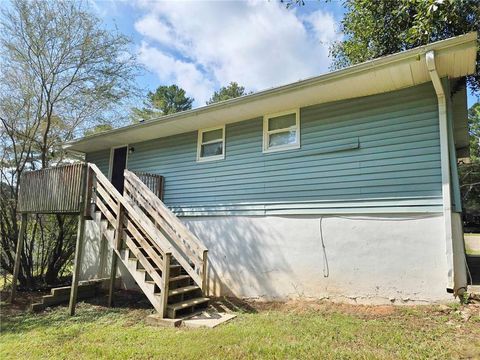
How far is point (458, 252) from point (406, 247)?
72cm

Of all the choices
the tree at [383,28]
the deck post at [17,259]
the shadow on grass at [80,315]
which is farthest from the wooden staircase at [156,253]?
the tree at [383,28]

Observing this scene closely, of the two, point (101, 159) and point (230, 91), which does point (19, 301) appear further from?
point (230, 91)

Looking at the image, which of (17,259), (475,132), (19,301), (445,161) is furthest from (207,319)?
(475,132)

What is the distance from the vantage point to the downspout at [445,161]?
496cm

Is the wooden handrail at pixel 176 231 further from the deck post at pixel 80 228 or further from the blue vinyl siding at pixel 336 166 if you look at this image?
A: the blue vinyl siding at pixel 336 166

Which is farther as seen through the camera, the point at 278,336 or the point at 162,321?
the point at 162,321

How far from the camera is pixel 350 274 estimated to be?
589 centimetres

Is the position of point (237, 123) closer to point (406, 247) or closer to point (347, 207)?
point (347, 207)

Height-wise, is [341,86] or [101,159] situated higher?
[341,86]

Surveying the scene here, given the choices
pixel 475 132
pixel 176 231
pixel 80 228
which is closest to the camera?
pixel 176 231

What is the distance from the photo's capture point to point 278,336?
4293 mm

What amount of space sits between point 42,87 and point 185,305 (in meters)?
7.86

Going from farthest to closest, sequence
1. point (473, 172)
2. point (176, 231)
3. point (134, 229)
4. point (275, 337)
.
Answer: point (473, 172) → point (176, 231) → point (134, 229) → point (275, 337)

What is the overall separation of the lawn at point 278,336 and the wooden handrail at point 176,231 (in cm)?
108
